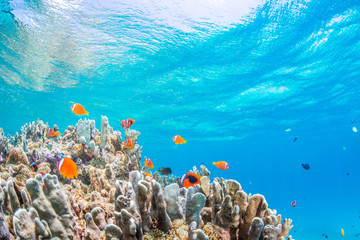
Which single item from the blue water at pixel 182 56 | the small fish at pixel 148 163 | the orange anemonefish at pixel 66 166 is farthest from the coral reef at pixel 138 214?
the blue water at pixel 182 56

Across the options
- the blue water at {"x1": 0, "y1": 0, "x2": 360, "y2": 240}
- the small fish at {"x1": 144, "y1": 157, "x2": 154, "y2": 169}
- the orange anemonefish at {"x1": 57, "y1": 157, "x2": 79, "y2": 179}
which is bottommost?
the orange anemonefish at {"x1": 57, "y1": 157, "x2": 79, "y2": 179}

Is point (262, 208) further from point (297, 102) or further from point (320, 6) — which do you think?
point (297, 102)

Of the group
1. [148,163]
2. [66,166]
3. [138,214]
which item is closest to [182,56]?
[148,163]

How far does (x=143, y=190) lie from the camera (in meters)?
1.85

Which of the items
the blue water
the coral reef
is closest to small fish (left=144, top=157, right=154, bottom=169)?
the coral reef

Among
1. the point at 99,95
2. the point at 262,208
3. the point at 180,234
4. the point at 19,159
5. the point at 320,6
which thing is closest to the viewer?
the point at 180,234

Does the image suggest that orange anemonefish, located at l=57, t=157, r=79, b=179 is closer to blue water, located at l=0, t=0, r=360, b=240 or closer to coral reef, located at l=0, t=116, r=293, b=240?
coral reef, located at l=0, t=116, r=293, b=240

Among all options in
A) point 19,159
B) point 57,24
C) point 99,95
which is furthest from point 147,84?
point 19,159

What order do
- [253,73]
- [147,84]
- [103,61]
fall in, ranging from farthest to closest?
[147,84], [253,73], [103,61]

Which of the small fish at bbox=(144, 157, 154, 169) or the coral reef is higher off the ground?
the small fish at bbox=(144, 157, 154, 169)

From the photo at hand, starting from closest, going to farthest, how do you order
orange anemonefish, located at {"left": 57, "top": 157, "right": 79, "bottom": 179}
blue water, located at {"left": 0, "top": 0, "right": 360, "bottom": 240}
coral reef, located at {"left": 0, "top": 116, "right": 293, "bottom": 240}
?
coral reef, located at {"left": 0, "top": 116, "right": 293, "bottom": 240} → orange anemonefish, located at {"left": 57, "top": 157, "right": 79, "bottom": 179} → blue water, located at {"left": 0, "top": 0, "right": 360, "bottom": 240}

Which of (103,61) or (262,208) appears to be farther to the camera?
(103,61)

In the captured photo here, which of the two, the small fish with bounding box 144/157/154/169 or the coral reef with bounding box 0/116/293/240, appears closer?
the coral reef with bounding box 0/116/293/240

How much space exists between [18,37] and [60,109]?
16875 millimetres
